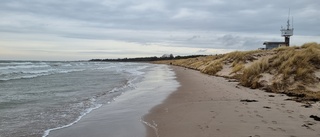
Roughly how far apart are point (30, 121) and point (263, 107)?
6137mm

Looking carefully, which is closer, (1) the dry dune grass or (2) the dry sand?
(2) the dry sand

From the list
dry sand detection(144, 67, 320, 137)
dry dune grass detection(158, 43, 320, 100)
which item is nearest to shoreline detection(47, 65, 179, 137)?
dry sand detection(144, 67, 320, 137)

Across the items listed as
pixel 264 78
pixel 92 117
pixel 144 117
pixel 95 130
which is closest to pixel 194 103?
pixel 144 117

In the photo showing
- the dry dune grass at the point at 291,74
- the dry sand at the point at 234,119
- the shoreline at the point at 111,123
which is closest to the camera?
the dry sand at the point at 234,119

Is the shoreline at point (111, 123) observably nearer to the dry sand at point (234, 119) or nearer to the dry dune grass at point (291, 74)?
the dry sand at point (234, 119)

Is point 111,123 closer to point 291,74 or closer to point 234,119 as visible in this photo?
point 234,119

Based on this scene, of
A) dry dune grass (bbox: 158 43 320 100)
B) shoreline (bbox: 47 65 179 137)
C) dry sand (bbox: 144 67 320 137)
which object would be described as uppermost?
dry dune grass (bbox: 158 43 320 100)

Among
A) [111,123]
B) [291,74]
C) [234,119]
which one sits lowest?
[111,123]

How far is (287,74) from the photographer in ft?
41.5

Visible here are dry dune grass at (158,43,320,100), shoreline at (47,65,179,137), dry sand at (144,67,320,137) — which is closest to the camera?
dry sand at (144,67,320,137)

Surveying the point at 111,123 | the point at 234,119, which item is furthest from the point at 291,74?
the point at 111,123

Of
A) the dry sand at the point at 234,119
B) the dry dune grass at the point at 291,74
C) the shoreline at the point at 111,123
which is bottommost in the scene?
the shoreline at the point at 111,123

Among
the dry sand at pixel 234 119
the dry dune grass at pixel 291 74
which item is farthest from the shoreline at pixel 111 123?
the dry dune grass at pixel 291 74

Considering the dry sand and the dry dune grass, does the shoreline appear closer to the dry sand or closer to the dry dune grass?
the dry sand
